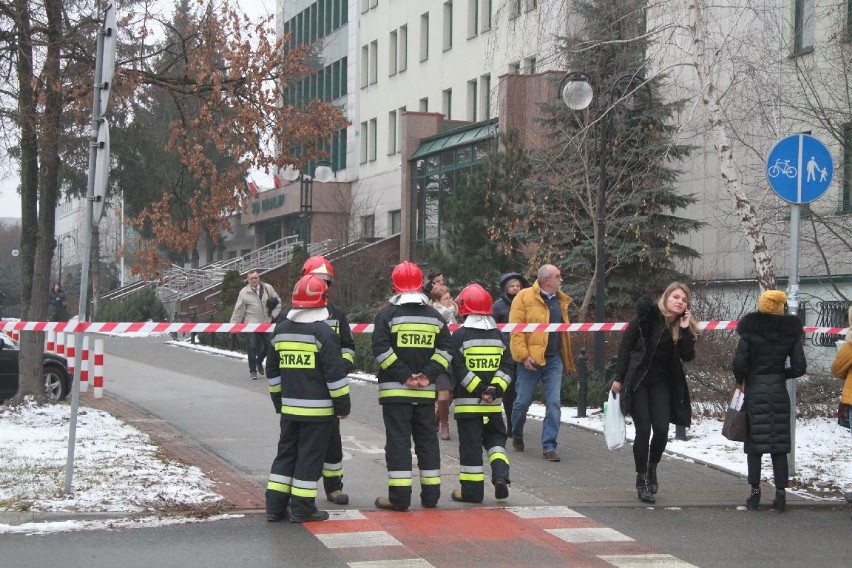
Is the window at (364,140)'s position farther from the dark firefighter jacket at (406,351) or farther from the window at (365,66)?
the dark firefighter jacket at (406,351)

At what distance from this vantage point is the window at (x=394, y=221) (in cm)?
4838

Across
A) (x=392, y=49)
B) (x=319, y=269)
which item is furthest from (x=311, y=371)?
(x=392, y=49)

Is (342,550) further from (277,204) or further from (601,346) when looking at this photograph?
(277,204)

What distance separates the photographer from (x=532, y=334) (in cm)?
1141

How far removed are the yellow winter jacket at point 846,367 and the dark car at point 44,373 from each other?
960cm

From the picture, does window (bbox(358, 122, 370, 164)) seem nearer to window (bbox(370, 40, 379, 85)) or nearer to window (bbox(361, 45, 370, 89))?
window (bbox(361, 45, 370, 89))

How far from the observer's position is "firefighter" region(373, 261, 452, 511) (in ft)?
28.7

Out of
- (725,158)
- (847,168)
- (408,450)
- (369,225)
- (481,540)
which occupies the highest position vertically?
(369,225)

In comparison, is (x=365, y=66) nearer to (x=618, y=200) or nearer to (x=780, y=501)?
(x=618, y=200)

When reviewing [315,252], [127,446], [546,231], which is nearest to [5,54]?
[127,446]

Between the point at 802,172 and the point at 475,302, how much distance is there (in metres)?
3.51

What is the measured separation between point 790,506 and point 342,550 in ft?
13.2

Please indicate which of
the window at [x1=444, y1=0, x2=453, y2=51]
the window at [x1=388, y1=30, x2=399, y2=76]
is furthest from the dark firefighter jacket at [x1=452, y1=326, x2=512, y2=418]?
the window at [x1=388, y1=30, x2=399, y2=76]

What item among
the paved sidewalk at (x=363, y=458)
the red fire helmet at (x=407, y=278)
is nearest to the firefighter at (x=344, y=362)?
the paved sidewalk at (x=363, y=458)
